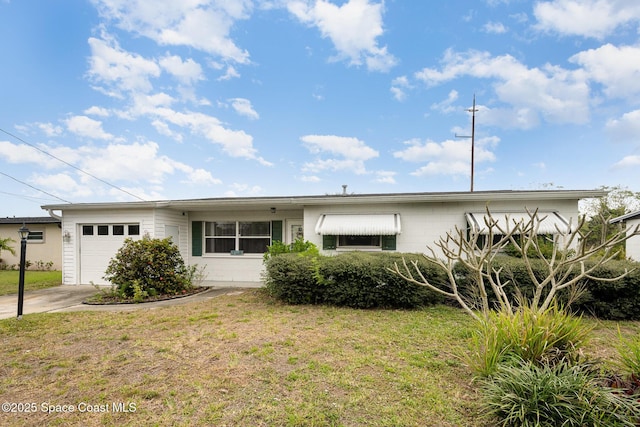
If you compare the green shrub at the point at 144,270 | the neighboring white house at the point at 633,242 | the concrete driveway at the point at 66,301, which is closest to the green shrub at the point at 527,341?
the concrete driveway at the point at 66,301

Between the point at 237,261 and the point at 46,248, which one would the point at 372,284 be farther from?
the point at 46,248

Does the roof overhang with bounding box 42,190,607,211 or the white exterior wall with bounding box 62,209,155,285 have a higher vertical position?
the roof overhang with bounding box 42,190,607,211

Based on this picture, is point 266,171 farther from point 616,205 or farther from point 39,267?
point 616,205

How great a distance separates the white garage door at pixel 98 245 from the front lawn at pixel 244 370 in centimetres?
521

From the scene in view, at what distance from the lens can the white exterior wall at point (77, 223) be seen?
1160 cm

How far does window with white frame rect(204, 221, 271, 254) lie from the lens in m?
12.6

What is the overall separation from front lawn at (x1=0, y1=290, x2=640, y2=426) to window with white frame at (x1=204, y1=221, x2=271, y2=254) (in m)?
5.51

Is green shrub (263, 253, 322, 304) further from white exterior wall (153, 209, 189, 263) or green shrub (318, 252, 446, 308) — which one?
white exterior wall (153, 209, 189, 263)

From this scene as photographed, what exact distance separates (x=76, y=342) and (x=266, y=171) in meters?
14.5

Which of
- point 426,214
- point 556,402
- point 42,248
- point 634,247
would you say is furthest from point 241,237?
point 634,247

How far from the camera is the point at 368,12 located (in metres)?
10.2

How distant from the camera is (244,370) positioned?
Result: 4242mm

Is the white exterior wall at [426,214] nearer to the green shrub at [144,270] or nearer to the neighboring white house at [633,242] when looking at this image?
the green shrub at [144,270]

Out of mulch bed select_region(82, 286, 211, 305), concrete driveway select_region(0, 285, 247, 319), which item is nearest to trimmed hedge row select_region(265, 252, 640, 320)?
concrete driveway select_region(0, 285, 247, 319)
